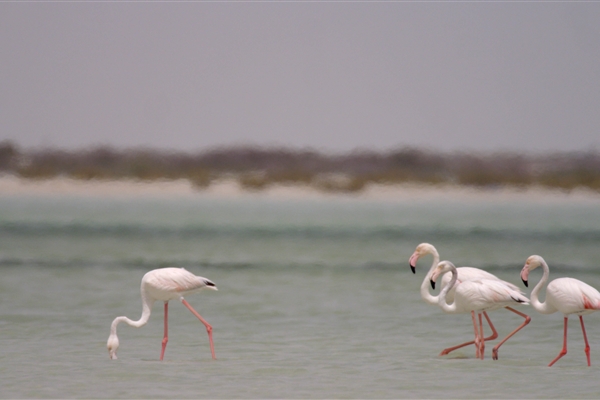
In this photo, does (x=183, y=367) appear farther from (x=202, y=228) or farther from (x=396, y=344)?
(x=202, y=228)

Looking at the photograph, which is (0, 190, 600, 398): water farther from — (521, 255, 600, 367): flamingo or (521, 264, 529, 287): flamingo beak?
(521, 264, 529, 287): flamingo beak

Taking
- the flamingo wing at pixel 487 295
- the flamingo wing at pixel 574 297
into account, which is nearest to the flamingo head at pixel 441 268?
the flamingo wing at pixel 487 295

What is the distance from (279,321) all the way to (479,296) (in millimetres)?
2528

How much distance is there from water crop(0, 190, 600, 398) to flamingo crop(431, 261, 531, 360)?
14.2 inches

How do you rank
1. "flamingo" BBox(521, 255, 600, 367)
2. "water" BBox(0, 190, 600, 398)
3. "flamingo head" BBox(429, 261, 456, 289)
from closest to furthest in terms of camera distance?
"water" BBox(0, 190, 600, 398)
"flamingo" BBox(521, 255, 600, 367)
"flamingo head" BBox(429, 261, 456, 289)

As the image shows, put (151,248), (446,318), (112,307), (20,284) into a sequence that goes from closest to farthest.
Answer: (446,318)
(112,307)
(20,284)
(151,248)

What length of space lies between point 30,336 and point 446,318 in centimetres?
360

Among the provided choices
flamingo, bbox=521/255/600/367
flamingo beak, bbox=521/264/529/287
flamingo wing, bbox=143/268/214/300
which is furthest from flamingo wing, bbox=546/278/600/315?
flamingo wing, bbox=143/268/214/300

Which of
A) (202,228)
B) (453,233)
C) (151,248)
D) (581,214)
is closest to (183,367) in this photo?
(151,248)

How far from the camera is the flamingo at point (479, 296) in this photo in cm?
625

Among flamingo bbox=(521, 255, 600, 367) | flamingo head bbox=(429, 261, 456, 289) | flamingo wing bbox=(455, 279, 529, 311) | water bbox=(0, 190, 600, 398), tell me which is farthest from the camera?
flamingo head bbox=(429, 261, 456, 289)

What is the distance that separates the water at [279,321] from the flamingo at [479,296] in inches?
14.2

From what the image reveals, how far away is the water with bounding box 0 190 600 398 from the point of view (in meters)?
5.64

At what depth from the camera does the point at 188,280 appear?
6.50 m
